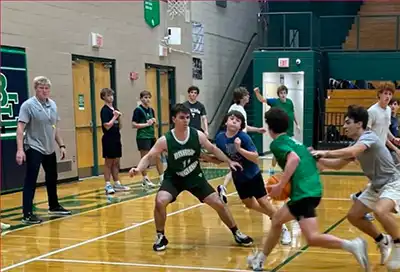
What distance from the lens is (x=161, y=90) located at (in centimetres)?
1609

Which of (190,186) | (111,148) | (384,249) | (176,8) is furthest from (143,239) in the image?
(176,8)

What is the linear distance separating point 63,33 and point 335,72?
9546 millimetres

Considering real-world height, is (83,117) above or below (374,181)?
above

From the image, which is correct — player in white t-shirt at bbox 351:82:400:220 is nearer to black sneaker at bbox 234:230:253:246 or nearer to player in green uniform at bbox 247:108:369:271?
black sneaker at bbox 234:230:253:246

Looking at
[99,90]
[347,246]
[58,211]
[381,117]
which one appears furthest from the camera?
[99,90]

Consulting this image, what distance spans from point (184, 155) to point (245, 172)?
637mm

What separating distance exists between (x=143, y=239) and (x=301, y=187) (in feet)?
8.04

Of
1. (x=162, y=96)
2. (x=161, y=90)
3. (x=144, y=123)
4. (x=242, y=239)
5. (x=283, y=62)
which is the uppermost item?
(x=283, y=62)

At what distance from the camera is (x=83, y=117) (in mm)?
12773

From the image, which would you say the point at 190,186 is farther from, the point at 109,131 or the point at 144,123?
the point at 144,123

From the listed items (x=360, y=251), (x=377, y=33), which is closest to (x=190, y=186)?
(x=360, y=251)

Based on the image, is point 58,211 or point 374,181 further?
point 58,211

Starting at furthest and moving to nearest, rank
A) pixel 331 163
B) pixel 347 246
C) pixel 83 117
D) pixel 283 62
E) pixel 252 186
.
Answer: pixel 283 62 → pixel 83 117 → pixel 252 186 → pixel 331 163 → pixel 347 246

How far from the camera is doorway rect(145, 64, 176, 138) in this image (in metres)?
15.5
